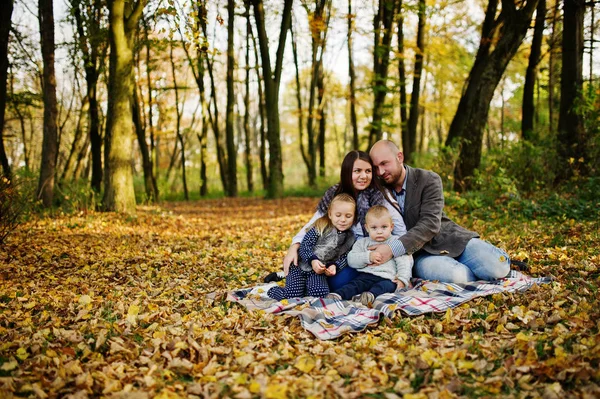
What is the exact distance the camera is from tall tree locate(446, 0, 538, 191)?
10.6m

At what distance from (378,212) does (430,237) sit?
61 cm

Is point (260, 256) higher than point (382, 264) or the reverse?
the reverse

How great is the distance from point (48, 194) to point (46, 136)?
1240 mm

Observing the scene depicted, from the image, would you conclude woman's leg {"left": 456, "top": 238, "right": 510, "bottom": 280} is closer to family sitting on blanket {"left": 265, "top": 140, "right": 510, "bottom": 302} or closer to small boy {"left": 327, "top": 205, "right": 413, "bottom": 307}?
family sitting on blanket {"left": 265, "top": 140, "right": 510, "bottom": 302}

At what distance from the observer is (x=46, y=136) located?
9516 millimetres

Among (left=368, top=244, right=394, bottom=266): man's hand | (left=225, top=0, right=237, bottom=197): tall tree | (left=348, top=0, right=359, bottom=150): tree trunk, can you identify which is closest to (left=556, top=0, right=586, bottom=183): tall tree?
(left=368, top=244, right=394, bottom=266): man's hand

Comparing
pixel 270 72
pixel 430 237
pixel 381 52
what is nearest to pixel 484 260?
pixel 430 237

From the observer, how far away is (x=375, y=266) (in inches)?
180

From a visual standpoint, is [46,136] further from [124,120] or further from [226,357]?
[226,357]

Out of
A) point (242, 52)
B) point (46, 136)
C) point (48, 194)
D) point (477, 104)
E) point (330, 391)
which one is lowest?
point (330, 391)

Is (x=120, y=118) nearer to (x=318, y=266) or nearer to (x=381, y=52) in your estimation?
(x=318, y=266)

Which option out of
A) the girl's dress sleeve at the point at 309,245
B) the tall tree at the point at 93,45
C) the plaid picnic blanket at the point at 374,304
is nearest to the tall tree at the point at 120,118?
the tall tree at the point at 93,45

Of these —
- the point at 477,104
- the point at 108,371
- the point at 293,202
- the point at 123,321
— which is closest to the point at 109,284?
the point at 123,321

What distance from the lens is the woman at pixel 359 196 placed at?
4.69 metres
